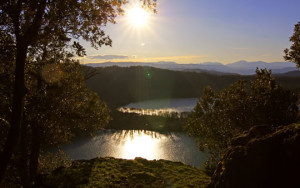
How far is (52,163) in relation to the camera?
109 feet

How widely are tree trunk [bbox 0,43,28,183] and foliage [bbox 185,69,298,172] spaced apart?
19.5 m

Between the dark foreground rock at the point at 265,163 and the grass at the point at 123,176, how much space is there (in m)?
7.77

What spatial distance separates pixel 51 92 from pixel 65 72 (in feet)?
11.2

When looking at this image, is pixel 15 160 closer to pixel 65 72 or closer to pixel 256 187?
pixel 65 72

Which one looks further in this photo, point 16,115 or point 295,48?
point 295,48

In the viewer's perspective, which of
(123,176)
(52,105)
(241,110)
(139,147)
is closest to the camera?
(52,105)

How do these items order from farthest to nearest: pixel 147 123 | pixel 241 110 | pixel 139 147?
pixel 147 123
pixel 139 147
pixel 241 110

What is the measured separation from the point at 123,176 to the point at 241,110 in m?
14.8

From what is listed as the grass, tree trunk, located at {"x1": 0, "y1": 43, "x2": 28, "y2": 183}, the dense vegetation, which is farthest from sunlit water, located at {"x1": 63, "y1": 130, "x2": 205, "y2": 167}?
tree trunk, located at {"x1": 0, "y1": 43, "x2": 28, "y2": 183}

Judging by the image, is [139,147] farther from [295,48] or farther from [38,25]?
[38,25]

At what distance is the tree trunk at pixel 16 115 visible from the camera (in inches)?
362

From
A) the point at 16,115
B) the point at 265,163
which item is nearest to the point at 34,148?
the point at 16,115

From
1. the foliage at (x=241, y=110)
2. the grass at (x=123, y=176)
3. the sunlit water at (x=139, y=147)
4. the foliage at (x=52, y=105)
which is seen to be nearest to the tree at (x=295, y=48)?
the foliage at (x=241, y=110)

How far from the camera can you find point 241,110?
26438mm
